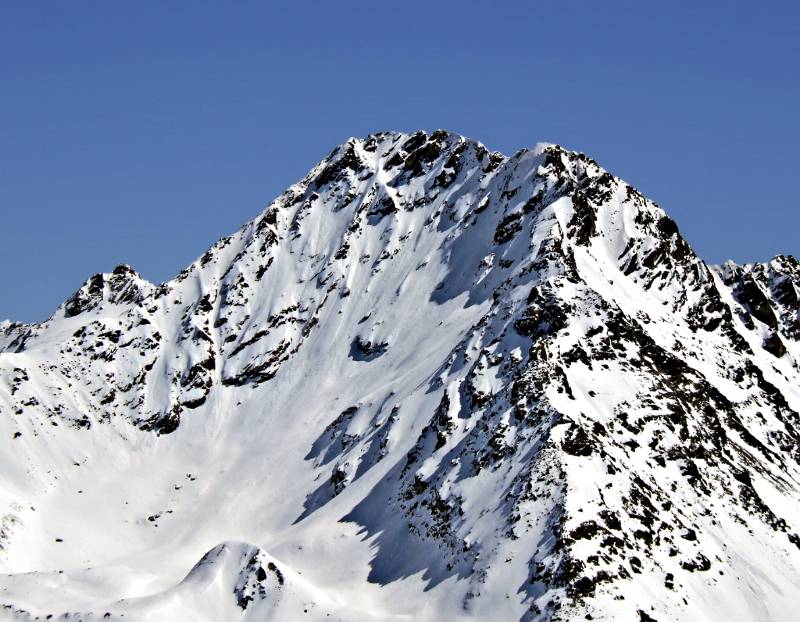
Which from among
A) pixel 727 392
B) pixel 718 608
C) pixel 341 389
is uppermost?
pixel 341 389

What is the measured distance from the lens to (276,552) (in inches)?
5492

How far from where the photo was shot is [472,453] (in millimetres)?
129625

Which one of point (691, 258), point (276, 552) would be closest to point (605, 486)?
point (276, 552)

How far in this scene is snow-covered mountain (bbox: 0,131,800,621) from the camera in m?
115

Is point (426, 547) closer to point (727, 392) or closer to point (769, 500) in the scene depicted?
point (769, 500)

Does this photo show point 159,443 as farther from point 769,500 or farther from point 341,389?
point 769,500

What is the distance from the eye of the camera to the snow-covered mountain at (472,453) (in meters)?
115

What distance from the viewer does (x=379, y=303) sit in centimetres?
19725

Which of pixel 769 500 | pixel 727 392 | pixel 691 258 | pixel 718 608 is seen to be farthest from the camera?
pixel 691 258

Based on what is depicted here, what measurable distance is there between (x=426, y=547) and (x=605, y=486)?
20.0 m

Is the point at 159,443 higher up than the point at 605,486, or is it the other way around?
the point at 159,443

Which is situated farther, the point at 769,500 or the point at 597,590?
the point at 769,500

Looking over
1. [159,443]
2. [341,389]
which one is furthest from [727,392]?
[159,443]

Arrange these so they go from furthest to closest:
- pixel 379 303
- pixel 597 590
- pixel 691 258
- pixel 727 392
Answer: pixel 379 303 → pixel 691 258 → pixel 727 392 → pixel 597 590
